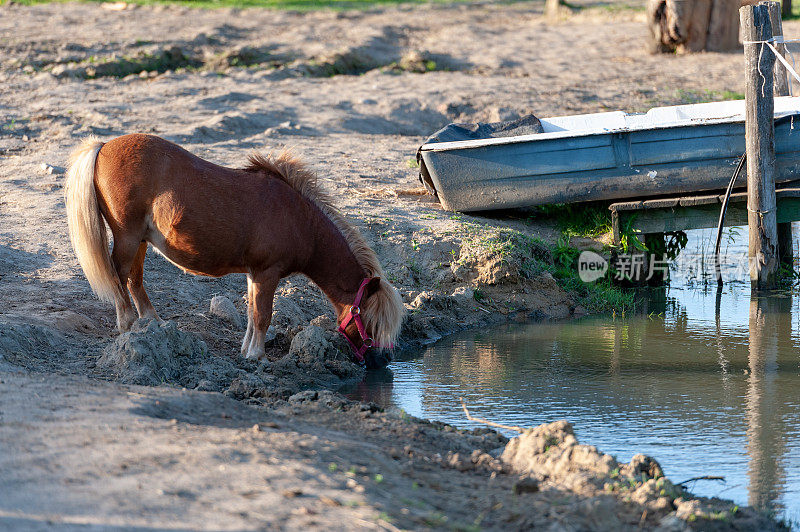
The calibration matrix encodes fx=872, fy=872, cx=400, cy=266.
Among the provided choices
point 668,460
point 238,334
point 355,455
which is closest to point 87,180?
point 238,334

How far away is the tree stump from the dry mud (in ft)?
1.68

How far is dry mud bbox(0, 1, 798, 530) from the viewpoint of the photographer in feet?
10.9

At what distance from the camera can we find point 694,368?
6352 millimetres

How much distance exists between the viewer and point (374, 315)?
6.13m

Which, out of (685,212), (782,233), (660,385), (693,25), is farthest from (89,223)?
(693,25)

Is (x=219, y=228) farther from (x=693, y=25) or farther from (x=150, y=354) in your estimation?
(x=693, y=25)

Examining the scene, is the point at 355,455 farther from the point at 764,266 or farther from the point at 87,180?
the point at 764,266

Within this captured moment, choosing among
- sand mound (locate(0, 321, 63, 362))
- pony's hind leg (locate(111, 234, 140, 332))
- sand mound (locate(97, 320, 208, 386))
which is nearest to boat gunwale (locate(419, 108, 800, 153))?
pony's hind leg (locate(111, 234, 140, 332))

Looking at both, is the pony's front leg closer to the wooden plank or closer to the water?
the water

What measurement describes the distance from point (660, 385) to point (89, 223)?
157 inches

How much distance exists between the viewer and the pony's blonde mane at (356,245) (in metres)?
6.09

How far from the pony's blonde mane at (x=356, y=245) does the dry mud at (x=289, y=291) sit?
41 cm

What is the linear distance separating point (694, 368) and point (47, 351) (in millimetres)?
4487

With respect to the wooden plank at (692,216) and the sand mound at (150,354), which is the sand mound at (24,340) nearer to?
the sand mound at (150,354)
